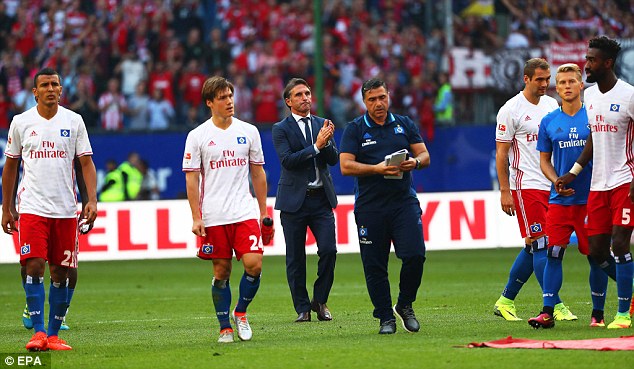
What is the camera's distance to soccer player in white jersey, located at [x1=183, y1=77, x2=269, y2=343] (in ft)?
33.0

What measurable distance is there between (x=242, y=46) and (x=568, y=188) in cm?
1789

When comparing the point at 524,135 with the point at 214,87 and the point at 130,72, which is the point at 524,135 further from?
the point at 130,72

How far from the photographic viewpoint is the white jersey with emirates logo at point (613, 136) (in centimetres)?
1001

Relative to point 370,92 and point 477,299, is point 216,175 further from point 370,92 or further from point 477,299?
point 477,299

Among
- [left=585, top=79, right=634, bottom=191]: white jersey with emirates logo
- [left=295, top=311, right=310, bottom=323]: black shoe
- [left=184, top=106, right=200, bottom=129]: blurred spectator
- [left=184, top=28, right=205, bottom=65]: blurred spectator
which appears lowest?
[left=295, top=311, right=310, bottom=323]: black shoe

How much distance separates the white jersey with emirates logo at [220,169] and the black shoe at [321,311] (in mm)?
2336

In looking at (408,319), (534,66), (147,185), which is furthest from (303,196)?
(147,185)

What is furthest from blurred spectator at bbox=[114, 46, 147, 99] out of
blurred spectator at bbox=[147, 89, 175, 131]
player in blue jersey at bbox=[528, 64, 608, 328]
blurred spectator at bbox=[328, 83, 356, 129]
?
player in blue jersey at bbox=[528, 64, 608, 328]

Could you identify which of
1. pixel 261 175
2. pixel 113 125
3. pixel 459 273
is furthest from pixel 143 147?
pixel 261 175

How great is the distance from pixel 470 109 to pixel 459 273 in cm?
904

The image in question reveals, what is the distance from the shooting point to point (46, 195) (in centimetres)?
991

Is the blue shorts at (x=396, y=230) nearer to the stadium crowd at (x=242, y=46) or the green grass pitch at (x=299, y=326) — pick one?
the green grass pitch at (x=299, y=326)

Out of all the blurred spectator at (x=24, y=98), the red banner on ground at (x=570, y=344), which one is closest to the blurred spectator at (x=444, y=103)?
the blurred spectator at (x=24, y=98)

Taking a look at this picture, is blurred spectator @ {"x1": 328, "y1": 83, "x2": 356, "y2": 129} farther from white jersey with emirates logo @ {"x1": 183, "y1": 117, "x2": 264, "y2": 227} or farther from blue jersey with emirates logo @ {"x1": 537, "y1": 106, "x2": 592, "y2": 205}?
white jersey with emirates logo @ {"x1": 183, "y1": 117, "x2": 264, "y2": 227}
